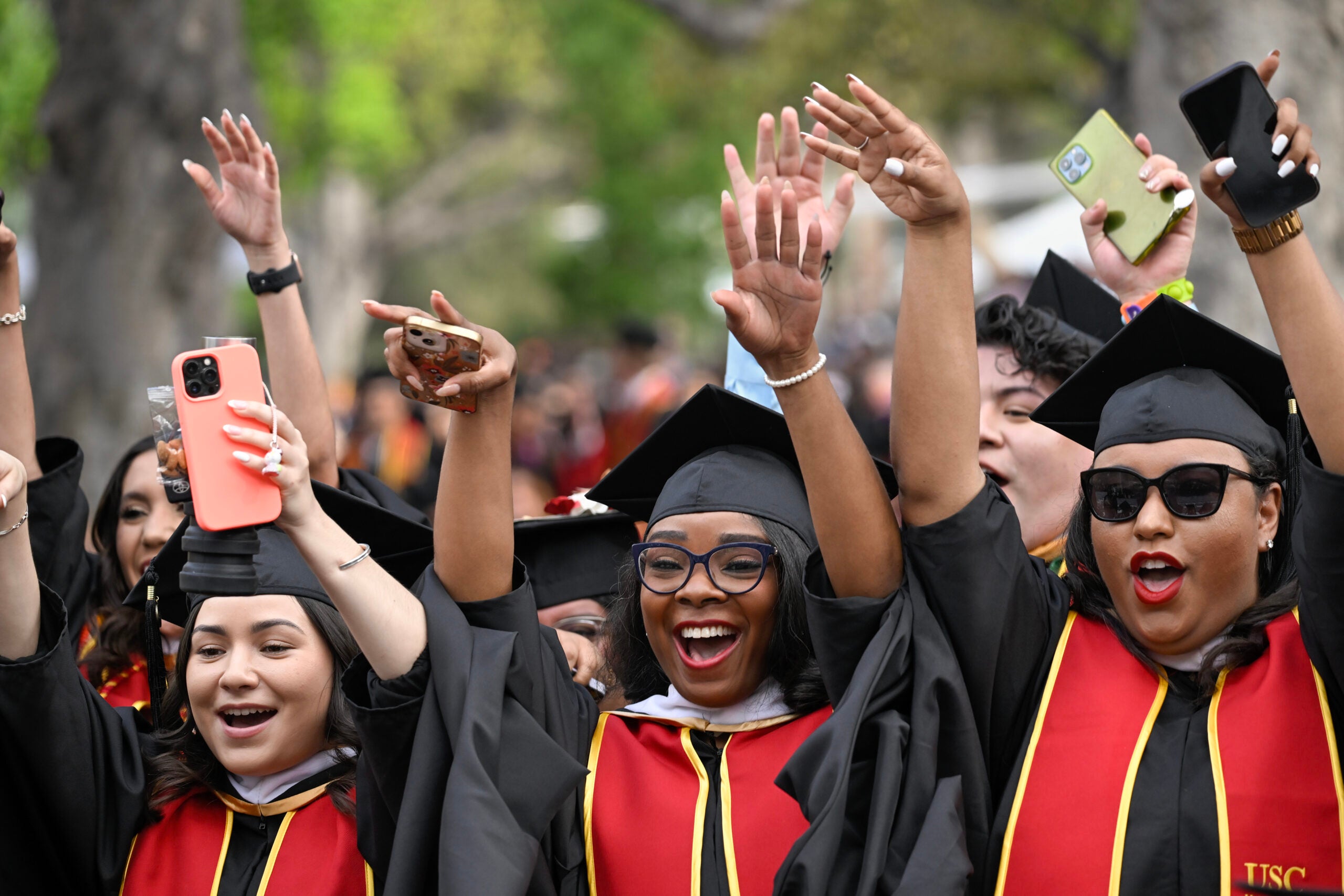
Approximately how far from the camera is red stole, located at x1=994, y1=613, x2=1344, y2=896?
10.1 ft

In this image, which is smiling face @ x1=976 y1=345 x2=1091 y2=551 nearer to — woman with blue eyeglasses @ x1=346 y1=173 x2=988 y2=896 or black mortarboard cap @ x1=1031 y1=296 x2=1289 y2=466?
black mortarboard cap @ x1=1031 y1=296 x2=1289 y2=466

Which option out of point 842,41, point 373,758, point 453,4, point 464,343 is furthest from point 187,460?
point 453,4

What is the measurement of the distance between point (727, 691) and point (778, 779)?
40 cm

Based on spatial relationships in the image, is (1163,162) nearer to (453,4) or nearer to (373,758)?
(373,758)

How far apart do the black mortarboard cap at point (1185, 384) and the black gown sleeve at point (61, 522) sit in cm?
291

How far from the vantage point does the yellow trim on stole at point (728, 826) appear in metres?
3.38

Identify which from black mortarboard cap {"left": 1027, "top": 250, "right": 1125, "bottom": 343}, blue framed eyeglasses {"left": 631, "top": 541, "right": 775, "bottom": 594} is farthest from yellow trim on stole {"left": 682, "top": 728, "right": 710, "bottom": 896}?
black mortarboard cap {"left": 1027, "top": 250, "right": 1125, "bottom": 343}

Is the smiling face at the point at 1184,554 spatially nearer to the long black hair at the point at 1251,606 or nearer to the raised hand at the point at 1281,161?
the long black hair at the point at 1251,606

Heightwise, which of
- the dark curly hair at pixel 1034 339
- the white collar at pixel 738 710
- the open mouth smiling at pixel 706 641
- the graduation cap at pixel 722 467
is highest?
the dark curly hair at pixel 1034 339

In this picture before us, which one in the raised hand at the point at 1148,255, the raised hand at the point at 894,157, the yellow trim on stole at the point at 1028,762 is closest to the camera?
the raised hand at the point at 894,157

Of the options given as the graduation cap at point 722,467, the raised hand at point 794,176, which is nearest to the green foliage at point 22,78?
the raised hand at point 794,176

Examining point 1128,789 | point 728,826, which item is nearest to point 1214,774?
point 1128,789

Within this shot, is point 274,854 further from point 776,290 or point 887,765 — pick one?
point 776,290

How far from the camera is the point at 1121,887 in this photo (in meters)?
3.14
